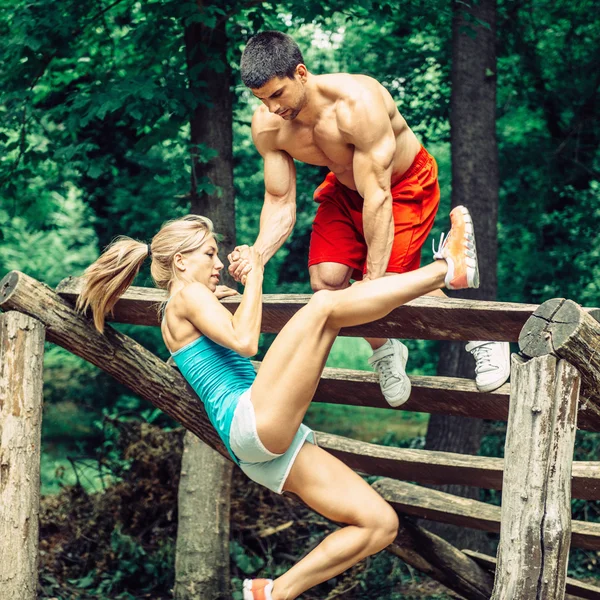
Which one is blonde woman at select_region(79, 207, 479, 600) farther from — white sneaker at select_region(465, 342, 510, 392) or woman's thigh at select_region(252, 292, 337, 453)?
white sneaker at select_region(465, 342, 510, 392)

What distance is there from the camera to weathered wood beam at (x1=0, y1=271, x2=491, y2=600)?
4.82 metres

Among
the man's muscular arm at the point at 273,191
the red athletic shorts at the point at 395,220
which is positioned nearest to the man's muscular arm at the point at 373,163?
the red athletic shorts at the point at 395,220

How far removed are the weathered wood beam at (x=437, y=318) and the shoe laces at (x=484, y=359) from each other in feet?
1.65

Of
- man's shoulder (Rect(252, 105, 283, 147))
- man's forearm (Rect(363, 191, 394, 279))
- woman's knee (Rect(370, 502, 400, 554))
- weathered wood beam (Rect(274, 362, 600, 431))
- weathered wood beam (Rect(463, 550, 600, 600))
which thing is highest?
man's shoulder (Rect(252, 105, 283, 147))

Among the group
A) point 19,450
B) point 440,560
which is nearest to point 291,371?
point 19,450

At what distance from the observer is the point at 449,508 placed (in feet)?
17.1

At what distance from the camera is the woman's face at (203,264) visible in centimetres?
414

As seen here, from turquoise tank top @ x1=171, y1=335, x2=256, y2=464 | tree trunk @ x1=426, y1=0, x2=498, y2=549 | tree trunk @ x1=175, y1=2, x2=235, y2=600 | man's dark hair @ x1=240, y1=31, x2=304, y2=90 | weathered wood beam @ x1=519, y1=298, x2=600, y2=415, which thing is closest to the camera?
weathered wood beam @ x1=519, y1=298, x2=600, y2=415

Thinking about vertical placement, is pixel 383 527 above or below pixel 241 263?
below

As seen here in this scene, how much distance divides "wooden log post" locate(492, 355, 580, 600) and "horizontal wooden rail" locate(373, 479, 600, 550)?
1.79 m

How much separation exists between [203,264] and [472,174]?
4.13 m

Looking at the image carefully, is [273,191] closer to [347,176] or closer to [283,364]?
[347,176]

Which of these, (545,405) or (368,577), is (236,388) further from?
(368,577)

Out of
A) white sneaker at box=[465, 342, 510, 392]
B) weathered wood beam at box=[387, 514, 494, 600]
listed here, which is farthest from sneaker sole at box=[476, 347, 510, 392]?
weathered wood beam at box=[387, 514, 494, 600]
